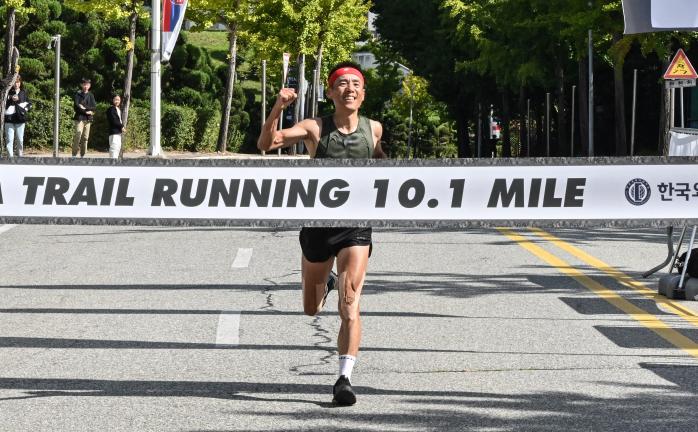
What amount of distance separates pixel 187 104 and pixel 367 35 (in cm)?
3347

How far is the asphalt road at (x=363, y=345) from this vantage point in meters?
6.63

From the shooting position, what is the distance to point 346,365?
691cm

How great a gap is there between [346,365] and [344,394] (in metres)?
0.20

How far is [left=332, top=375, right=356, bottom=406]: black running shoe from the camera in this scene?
676 centimetres

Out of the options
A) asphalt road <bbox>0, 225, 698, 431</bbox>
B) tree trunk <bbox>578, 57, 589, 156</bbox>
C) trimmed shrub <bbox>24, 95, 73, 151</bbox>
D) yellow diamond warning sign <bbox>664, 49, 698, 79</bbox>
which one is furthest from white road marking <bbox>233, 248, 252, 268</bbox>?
trimmed shrub <bbox>24, 95, 73, 151</bbox>

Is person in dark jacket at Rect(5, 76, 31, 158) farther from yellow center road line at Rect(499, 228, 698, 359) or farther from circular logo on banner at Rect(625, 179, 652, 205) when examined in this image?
circular logo on banner at Rect(625, 179, 652, 205)

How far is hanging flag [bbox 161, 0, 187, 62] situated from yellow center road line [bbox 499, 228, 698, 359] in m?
17.6

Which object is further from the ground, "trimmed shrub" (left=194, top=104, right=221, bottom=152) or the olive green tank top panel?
the olive green tank top panel

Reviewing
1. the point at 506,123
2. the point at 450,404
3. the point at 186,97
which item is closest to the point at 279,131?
the point at 450,404

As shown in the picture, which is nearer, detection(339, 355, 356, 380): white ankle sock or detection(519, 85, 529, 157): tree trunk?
detection(339, 355, 356, 380): white ankle sock

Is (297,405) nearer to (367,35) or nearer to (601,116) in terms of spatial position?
(601,116)

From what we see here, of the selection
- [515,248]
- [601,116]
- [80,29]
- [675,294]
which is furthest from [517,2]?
[675,294]

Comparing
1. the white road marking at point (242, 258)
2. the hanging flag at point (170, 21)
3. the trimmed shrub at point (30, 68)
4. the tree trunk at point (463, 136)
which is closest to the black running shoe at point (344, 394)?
the white road marking at point (242, 258)

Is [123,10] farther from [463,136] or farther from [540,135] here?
[463,136]
